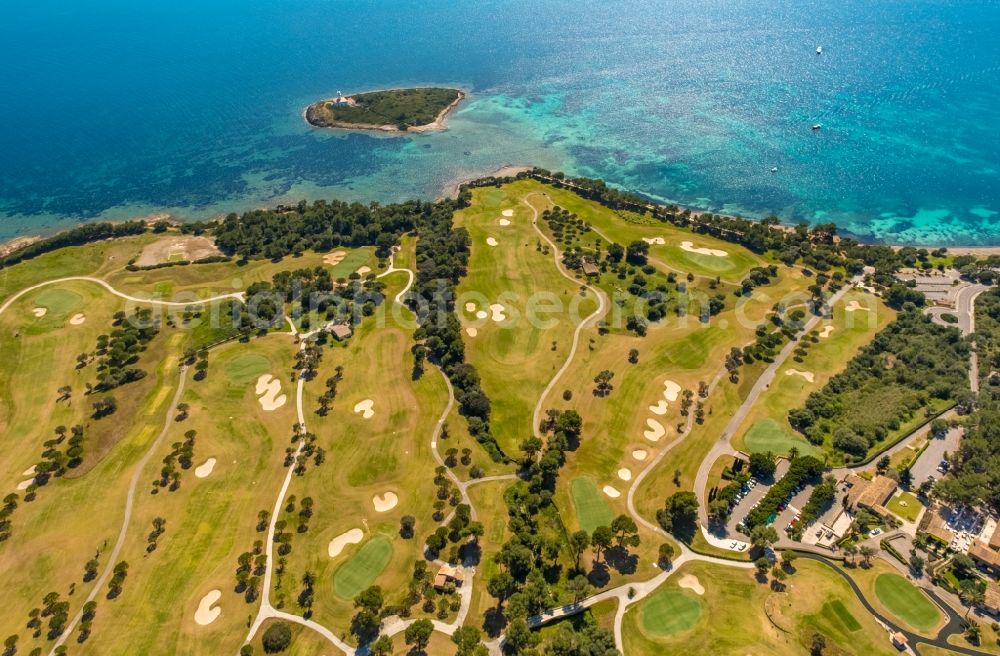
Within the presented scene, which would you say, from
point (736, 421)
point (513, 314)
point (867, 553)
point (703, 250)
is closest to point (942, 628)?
point (867, 553)

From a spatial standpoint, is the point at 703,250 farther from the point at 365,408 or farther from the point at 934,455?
the point at 365,408

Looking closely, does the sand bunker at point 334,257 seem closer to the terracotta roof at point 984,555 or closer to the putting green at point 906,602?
the putting green at point 906,602

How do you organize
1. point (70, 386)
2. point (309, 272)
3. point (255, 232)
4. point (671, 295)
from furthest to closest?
point (255, 232)
point (309, 272)
point (671, 295)
point (70, 386)

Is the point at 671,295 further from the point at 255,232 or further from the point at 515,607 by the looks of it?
the point at 255,232

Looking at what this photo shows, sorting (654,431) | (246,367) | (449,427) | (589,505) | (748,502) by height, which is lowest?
(589,505)

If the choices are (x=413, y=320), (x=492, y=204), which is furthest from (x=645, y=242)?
(x=413, y=320)

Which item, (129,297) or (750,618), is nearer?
(750,618)
